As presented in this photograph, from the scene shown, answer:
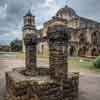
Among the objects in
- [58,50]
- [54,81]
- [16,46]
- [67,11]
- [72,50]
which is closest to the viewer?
[54,81]

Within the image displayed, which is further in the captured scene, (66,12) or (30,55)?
(66,12)

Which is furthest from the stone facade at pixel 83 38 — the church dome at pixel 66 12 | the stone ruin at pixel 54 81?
the stone ruin at pixel 54 81

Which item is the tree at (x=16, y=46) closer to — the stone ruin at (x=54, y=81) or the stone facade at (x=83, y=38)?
the stone facade at (x=83, y=38)

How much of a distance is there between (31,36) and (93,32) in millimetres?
27905

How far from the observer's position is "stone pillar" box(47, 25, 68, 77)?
6234 millimetres

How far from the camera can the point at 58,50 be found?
628 centimetres

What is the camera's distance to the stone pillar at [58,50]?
6234mm

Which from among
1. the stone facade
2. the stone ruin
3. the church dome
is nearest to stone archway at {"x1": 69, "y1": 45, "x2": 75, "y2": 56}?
the stone facade

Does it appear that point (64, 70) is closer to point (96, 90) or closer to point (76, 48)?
point (96, 90)

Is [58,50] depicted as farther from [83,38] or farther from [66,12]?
[66,12]

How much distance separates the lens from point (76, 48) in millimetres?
35125

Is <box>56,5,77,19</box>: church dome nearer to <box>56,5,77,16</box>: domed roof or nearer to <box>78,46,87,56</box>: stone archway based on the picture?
<box>56,5,77,16</box>: domed roof

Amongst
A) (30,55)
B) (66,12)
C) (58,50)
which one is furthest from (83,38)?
(58,50)

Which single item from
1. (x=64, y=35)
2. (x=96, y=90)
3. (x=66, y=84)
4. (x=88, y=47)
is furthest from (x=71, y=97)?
(x=88, y=47)
